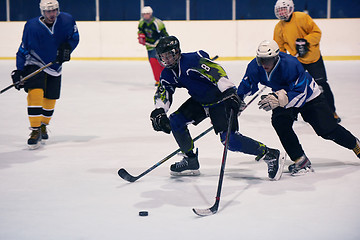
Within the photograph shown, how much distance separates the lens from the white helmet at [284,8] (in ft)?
16.8

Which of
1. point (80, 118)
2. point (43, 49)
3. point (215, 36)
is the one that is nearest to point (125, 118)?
point (80, 118)

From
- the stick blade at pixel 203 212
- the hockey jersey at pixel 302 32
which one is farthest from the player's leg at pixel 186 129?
the hockey jersey at pixel 302 32

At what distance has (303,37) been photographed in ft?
17.2

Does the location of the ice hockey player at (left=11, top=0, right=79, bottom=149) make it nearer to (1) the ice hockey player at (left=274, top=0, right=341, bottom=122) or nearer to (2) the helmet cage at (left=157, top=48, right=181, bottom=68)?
(2) the helmet cage at (left=157, top=48, right=181, bottom=68)

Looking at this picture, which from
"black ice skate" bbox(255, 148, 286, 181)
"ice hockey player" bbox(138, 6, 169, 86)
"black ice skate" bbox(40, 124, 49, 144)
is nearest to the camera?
"black ice skate" bbox(255, 148, 286, 181)

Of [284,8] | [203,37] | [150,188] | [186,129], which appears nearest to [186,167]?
[186,129]

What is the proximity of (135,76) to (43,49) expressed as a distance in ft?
16.2

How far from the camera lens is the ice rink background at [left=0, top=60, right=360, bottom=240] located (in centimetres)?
263

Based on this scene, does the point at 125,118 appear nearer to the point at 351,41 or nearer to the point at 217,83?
the point at 217,83

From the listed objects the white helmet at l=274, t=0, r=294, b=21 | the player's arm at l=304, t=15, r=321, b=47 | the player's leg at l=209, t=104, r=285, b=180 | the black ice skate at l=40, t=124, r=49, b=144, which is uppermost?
the white helmet at l=274, t=0, r=294, b=21

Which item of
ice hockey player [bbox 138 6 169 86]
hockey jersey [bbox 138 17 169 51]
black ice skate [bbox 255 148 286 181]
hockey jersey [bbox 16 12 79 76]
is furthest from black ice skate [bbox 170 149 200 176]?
hockey jersey [bbox 138 17 169 51]

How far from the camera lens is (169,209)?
294 cm

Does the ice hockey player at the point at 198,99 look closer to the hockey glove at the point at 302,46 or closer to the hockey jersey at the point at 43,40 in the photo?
the hockey jersey at the point at 43,40

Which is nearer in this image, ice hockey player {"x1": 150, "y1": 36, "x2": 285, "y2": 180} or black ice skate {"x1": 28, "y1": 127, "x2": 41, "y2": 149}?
ice hockey player {"x1": 150, "y1": 36, "x2": 285, "y2": 180}
